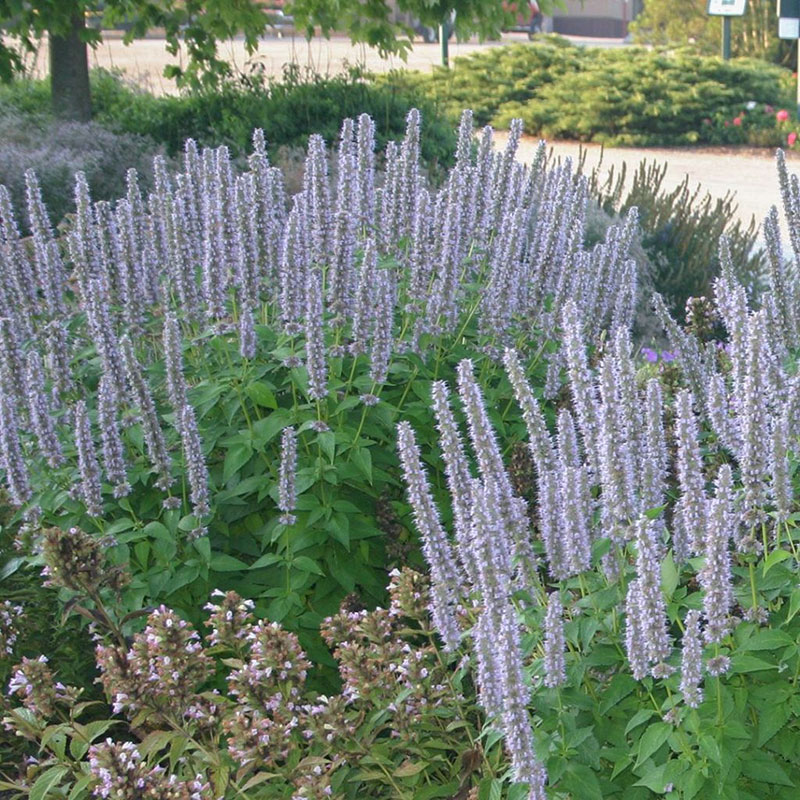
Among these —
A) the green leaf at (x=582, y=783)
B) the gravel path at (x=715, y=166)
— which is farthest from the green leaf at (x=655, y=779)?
the gravel path at (x=715, y=166)

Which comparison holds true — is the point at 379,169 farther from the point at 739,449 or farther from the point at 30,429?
the point at 739,449

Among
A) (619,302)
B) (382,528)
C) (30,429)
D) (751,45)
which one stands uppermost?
(751,45)

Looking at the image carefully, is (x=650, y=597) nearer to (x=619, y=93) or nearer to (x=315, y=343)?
(x=315, y=343)

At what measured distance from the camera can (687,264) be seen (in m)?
10.5

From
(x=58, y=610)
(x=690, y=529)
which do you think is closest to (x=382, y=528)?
(x=58, y=610)

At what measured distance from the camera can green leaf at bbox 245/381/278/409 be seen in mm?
4633

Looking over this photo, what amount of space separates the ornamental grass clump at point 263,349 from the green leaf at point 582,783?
1.45 metres

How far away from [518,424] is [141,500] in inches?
62.6

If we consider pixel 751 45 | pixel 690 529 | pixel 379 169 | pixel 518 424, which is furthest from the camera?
pixel 751 45

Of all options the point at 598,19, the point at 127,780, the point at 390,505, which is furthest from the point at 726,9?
the point at 598,19

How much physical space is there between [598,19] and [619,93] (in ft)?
151

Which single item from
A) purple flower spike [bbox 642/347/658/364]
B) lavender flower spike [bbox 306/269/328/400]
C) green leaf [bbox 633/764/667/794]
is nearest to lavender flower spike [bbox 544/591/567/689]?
green leaf [bbox 633/764/667/794]

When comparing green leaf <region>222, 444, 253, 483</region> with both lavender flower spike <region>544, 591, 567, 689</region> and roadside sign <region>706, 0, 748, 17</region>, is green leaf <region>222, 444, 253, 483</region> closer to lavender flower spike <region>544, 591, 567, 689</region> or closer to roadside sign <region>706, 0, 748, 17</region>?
lavender flower spike <region>544, 591, 567, 689</region>

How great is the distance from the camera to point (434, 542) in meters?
3.31
